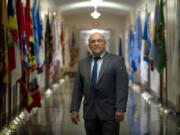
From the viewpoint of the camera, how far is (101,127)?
350cm

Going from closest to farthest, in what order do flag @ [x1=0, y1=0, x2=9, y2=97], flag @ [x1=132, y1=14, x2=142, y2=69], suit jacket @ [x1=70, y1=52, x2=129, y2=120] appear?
suit jacket @ [x1=70, y1=52, x2=129, y2=120]
flag @ [x1=0, y1=0, x2=9, y2=97]
flag @ [x1=132, y1=14, x2=142, y2=69]

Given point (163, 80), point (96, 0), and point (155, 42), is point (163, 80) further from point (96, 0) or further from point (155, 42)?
point (96, 0)

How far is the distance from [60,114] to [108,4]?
11104mm

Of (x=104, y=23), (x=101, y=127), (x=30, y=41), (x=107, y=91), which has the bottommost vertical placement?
(x=101, y=127)

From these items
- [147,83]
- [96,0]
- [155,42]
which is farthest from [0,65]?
[96,0]

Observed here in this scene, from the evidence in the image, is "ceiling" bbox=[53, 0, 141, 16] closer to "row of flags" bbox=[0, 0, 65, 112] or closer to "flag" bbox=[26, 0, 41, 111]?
"row of flags" bbox=[0, 0, 65, 112]

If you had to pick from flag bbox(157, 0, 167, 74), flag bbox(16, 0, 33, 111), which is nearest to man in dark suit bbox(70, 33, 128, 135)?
flag bbox(16, 0, 33, 111)

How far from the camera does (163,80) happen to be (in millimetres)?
9766

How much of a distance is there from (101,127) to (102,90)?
1.27 ft

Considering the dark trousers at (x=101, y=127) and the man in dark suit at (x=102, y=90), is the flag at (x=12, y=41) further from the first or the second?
the dark trousers at (x=101, y=127)

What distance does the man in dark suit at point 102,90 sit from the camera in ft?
11.1

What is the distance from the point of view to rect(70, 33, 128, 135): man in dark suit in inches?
133

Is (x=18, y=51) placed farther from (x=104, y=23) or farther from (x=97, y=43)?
(x=104, y=23)

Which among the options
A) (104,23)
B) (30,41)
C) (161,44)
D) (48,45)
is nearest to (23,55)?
(30,41)
